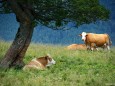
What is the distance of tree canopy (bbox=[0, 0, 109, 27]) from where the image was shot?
12.2m

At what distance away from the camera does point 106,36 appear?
21.1 meters

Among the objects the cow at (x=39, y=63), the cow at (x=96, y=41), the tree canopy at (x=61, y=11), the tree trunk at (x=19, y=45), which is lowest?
the cow at (x=96, y=41)

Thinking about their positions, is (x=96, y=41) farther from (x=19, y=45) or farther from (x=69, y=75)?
(x=69, y=75)

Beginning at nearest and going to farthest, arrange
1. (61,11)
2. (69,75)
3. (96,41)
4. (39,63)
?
(69,75) → (61,11) → (39,63) → (96,41)

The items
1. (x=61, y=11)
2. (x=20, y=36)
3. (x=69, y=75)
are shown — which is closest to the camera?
(x=69, y=75)

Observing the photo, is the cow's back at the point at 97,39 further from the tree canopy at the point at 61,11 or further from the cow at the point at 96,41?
the tree canopy at the point at 61,11

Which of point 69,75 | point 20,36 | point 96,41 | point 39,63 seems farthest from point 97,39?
point 69,75

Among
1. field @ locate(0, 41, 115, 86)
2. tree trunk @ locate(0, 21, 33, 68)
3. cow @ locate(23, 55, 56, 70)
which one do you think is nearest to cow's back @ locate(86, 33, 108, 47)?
field @ locate(0, 41, 115, 86)

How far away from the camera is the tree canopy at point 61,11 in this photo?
1217 centimetres

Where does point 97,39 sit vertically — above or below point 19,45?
below

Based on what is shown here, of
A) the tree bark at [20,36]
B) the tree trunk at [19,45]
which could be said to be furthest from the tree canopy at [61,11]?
the tree trunk at [19,45]

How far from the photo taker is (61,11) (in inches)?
484

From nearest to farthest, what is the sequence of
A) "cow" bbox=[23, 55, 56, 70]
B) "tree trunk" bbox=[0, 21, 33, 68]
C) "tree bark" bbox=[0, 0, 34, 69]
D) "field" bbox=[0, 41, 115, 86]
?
"field" bbox=[0, 41, 115, 86] < "cow" bbox=[23, 55, 56, 70] < "tree bark" bbox=[0, 0, 34, 69] < "tree trunk" bbox=[0, 21, 33, 68]

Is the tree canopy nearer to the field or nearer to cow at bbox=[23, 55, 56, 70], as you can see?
cow at bbox=[23, 55, 56, 70]
